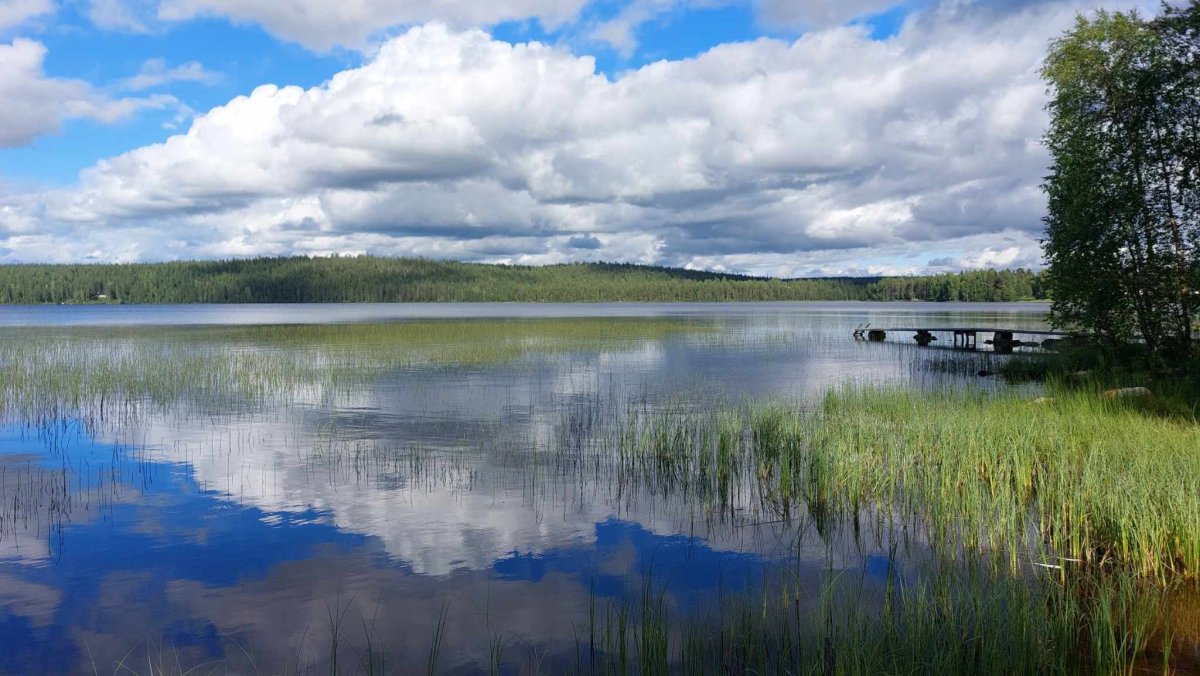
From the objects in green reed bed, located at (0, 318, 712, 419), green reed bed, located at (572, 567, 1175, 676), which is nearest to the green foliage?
green reed bed, located at (572, 567, 1175, 676)

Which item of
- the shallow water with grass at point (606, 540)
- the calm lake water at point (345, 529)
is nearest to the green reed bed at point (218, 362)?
the calm lake water at point (345, 529)

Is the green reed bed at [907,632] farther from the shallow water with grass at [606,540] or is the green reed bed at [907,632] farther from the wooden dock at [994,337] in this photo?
the wooden dock at [994,337]

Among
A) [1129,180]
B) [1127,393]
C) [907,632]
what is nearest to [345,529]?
[907,632]

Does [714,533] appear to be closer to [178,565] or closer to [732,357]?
[178,565]

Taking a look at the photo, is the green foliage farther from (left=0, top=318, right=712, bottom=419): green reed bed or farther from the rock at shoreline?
(left=0, top=318, right=712, bottom=419): green reed bed

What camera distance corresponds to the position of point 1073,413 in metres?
15.7

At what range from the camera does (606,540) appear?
1092cm

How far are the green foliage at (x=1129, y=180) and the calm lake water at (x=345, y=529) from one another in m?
4.95

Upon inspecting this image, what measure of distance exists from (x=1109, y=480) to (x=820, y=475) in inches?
157

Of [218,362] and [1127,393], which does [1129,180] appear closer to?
[1127,393]

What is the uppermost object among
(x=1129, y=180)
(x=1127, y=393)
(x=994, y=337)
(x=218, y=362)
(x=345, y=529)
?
(x=1129, y=180)

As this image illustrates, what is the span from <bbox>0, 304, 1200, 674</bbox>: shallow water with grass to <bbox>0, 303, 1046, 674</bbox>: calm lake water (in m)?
0.06

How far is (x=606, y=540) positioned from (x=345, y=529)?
4076 mm

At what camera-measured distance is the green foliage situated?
73.6 ft
